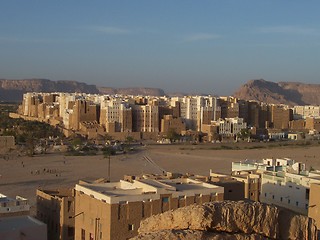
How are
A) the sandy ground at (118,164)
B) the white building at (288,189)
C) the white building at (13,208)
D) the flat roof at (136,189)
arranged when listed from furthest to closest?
the sandy ground at (118,164)
the white building at (288,189)
the white building at (13,208)
the flat roof at (136,189)

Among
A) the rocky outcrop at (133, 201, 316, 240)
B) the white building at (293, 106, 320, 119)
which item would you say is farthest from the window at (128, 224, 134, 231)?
the white building at (293, 106, 320, 119)

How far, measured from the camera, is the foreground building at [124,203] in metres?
11.1

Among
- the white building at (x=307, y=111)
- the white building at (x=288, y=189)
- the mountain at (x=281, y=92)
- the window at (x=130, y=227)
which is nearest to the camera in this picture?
the window at (x=130, y=227)

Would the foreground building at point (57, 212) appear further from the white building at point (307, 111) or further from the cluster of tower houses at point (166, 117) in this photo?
the white building at point (307, 111)

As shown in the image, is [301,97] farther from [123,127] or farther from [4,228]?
[4,228]

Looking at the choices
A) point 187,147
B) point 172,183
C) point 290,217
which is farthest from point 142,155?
point 290,217

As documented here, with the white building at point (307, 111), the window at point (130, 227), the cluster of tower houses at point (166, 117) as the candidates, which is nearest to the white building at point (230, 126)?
the cluster of tower houses at point (166, 117)

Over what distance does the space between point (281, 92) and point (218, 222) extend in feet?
549

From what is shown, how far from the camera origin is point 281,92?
168 m

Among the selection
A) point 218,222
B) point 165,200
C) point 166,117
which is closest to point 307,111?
point 166,117

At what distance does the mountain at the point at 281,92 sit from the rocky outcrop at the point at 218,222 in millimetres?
147113

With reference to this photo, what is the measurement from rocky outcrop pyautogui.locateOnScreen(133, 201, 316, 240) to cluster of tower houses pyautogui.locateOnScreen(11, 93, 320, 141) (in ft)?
157

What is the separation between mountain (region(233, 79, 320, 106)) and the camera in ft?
504

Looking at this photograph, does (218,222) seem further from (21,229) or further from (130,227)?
(21,229)
